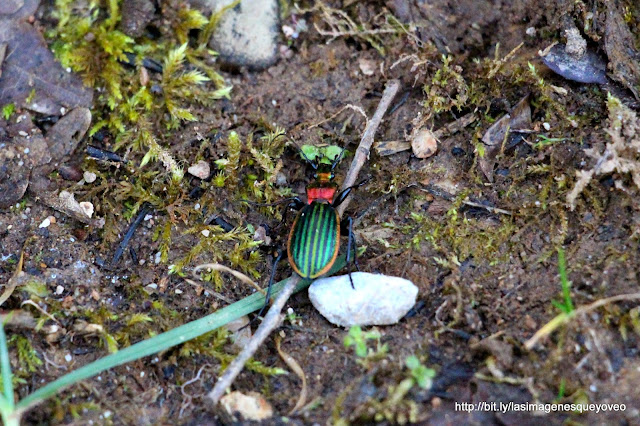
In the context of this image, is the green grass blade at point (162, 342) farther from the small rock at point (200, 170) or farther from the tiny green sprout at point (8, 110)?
the tiny green sprout at point (8, 110)

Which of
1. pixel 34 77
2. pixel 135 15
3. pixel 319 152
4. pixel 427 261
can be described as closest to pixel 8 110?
pixel 34 77

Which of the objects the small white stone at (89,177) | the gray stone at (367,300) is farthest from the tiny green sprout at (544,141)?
the small white stone at (89,177)

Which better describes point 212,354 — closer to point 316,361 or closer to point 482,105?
point 316,361

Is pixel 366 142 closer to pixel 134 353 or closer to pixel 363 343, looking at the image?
pixel 363 343

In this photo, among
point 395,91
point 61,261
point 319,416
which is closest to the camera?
point 319,416

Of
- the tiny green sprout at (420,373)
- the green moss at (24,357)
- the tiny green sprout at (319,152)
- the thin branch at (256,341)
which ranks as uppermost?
the tiny green sprout at (319,152)

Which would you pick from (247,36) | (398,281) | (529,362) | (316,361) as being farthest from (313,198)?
(529,362)
